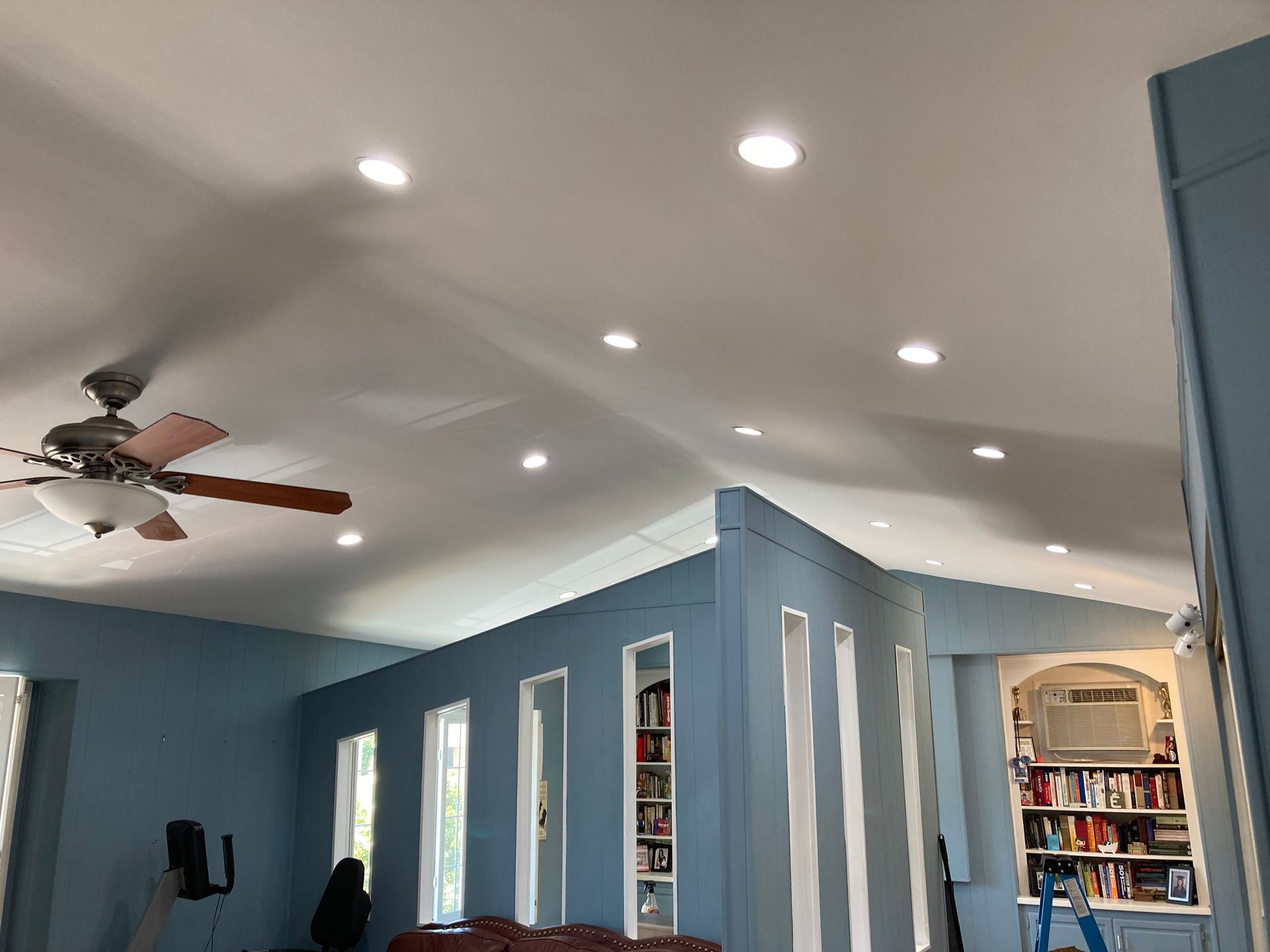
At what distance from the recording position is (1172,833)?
7531mm

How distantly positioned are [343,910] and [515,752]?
6.01 ft

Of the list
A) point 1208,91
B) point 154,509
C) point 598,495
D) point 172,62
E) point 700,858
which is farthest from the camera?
point 598,495

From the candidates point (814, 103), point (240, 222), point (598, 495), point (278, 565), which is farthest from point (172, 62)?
point (278, 565)

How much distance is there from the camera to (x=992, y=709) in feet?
26.7

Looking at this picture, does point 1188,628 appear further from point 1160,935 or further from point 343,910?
point 343,910

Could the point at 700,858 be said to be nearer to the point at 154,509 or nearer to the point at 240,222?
the point at 154,509

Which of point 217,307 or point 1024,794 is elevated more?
point 217,307

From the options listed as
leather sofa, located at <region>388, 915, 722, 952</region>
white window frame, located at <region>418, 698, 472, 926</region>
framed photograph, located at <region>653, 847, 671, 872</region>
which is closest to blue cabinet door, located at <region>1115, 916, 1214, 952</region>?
framed photograph, located at <region>653, 847, 671, 872</region>

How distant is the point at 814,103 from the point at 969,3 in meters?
0.37

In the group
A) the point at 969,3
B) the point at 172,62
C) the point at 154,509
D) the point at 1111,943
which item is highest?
the point at 172,62

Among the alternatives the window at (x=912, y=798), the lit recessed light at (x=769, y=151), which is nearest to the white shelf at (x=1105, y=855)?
the window at (x=912, y=798)

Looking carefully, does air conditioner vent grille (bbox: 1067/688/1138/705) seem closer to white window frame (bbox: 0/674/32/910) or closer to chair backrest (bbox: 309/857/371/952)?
chair backrest (bbox: 309/857/371/952)

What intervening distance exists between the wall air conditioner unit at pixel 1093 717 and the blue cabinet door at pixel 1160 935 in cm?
128

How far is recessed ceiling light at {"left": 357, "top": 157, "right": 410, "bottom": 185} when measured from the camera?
7.99ft
